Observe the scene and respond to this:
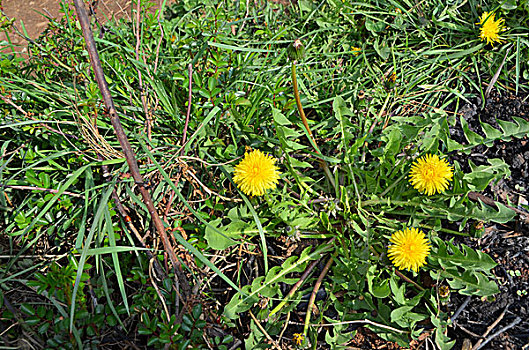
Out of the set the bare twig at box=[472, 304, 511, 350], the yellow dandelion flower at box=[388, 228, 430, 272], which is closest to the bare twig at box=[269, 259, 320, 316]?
the yellow dandelion flower at box=[388, 228, 430, 272]

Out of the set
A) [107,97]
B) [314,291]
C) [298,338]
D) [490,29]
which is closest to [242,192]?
[314,291]

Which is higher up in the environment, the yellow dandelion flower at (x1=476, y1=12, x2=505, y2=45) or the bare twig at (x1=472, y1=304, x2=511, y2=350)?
the yellow dandelion flower at (x1=476, y1=12, x2=505, y2=45)

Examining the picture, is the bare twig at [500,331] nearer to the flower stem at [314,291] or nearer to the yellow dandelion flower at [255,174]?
the flower stem at [314,291]

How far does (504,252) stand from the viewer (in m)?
1.93

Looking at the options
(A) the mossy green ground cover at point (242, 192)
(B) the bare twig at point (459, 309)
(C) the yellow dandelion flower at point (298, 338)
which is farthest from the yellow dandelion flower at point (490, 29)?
(C) the yellow dandelion flower at point (298, 338)

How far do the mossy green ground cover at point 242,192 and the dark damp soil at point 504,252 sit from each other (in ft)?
0.33

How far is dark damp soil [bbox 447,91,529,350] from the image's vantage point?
178 cm

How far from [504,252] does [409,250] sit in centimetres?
56

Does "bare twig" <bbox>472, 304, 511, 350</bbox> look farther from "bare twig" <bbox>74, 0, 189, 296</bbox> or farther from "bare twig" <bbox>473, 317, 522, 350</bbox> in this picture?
"bare twig" <bbox>74, 0, 189, 296</bbox>

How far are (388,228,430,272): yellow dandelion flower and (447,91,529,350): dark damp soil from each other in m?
0.34

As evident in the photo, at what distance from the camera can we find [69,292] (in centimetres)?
182

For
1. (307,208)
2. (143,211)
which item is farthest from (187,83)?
(307,208)

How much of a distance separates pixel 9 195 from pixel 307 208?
156 centimetres

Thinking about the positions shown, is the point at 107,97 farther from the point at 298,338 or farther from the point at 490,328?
the point at 490,328
